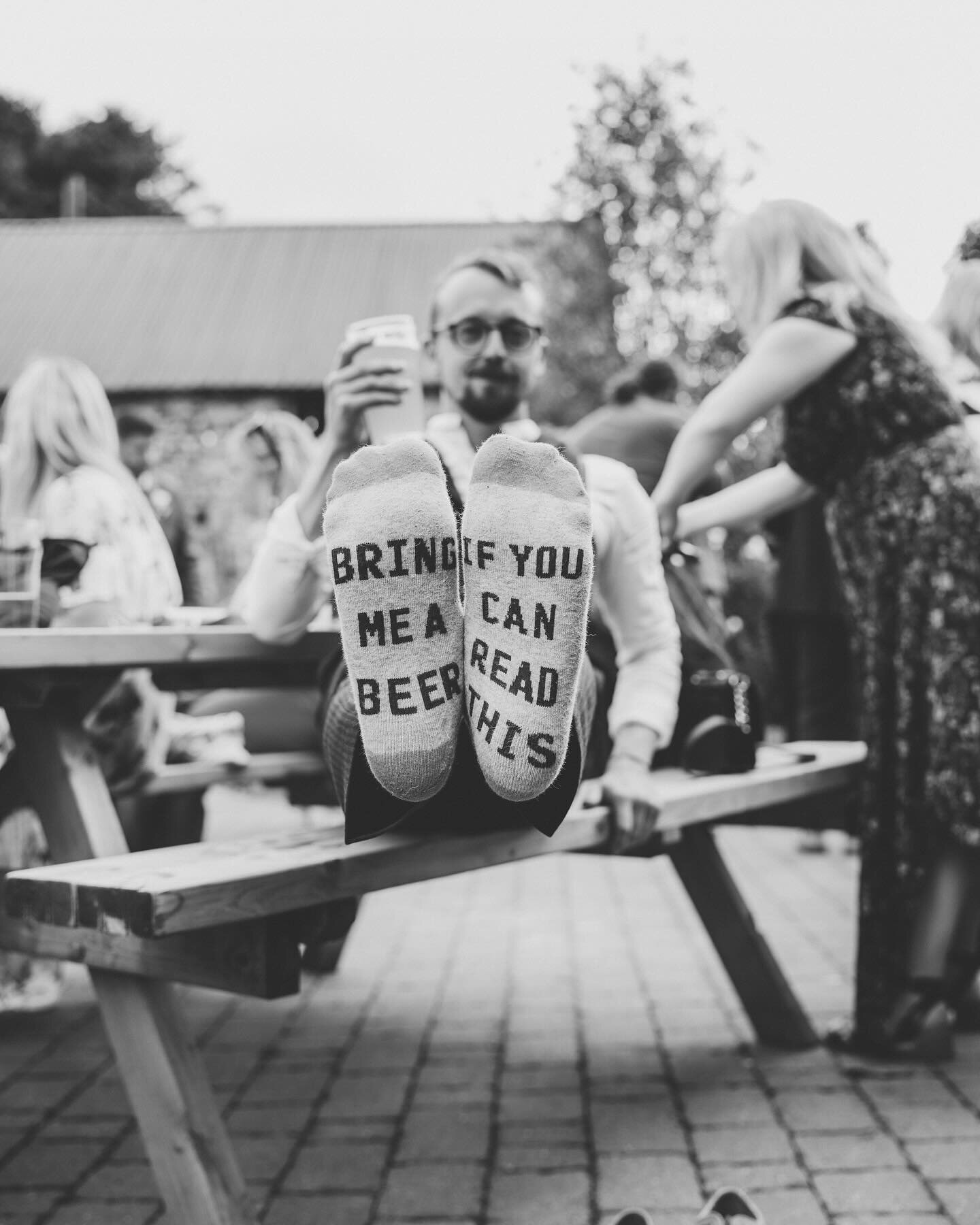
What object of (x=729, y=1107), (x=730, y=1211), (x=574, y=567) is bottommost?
(x=729, y=1107)

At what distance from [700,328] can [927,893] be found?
7601 millimetres

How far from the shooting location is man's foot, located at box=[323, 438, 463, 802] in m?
1.57

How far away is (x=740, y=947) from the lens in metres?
2.85

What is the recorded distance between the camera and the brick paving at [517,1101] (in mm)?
2117

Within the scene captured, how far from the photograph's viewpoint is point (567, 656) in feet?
5.16

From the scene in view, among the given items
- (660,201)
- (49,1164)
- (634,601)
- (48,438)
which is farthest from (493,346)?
(660,201)

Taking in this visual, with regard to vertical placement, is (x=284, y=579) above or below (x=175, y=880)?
above

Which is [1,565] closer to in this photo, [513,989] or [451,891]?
[513,989]

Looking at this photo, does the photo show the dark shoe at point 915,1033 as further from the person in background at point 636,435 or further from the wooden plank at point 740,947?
the person in background at point 636,435

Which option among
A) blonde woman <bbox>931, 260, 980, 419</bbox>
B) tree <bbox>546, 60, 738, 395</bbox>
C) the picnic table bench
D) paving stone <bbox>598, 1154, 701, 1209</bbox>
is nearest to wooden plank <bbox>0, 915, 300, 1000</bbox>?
the picnic table bench

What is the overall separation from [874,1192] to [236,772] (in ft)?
5.91

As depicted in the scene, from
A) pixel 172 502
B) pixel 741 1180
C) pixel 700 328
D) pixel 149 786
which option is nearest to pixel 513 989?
pixel 149 786

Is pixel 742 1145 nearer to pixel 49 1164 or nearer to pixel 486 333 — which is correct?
pixel 49 1164

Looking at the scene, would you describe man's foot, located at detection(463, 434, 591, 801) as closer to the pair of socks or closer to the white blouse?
the pair of socks
